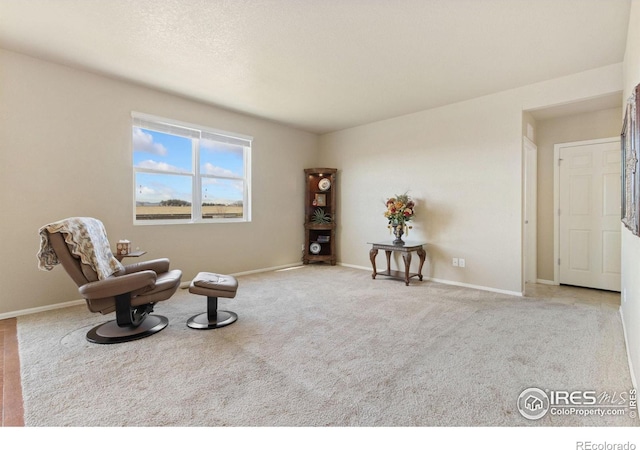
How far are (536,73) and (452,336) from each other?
309 cm

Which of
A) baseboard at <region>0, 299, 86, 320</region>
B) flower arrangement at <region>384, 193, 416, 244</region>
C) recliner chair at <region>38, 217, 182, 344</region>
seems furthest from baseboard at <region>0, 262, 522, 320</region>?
recliner chair at <region>38, 217, 182, 344</region>

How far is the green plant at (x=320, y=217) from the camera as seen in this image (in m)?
6.01

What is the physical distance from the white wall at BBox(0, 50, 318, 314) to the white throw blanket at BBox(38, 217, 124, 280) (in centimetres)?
102

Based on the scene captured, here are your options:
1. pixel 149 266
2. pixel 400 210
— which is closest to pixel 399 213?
pixel 400 210

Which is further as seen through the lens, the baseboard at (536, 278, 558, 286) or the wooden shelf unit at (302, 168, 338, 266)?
the wooden shelf unit at (302, 168, 338, 266)

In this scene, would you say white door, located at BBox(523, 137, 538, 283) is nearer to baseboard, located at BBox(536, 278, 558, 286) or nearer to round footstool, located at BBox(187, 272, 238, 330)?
baseboard, located at BBox(536, 278, 558, 286)

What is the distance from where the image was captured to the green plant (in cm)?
601

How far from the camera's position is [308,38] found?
2799 mm

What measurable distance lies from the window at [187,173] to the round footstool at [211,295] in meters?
1.73

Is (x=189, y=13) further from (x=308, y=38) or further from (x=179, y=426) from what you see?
(x=179, y=426)

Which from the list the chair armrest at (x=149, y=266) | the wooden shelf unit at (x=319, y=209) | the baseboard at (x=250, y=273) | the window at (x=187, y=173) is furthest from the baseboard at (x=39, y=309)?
the wooden shelf unit at (x=319, y=209)
